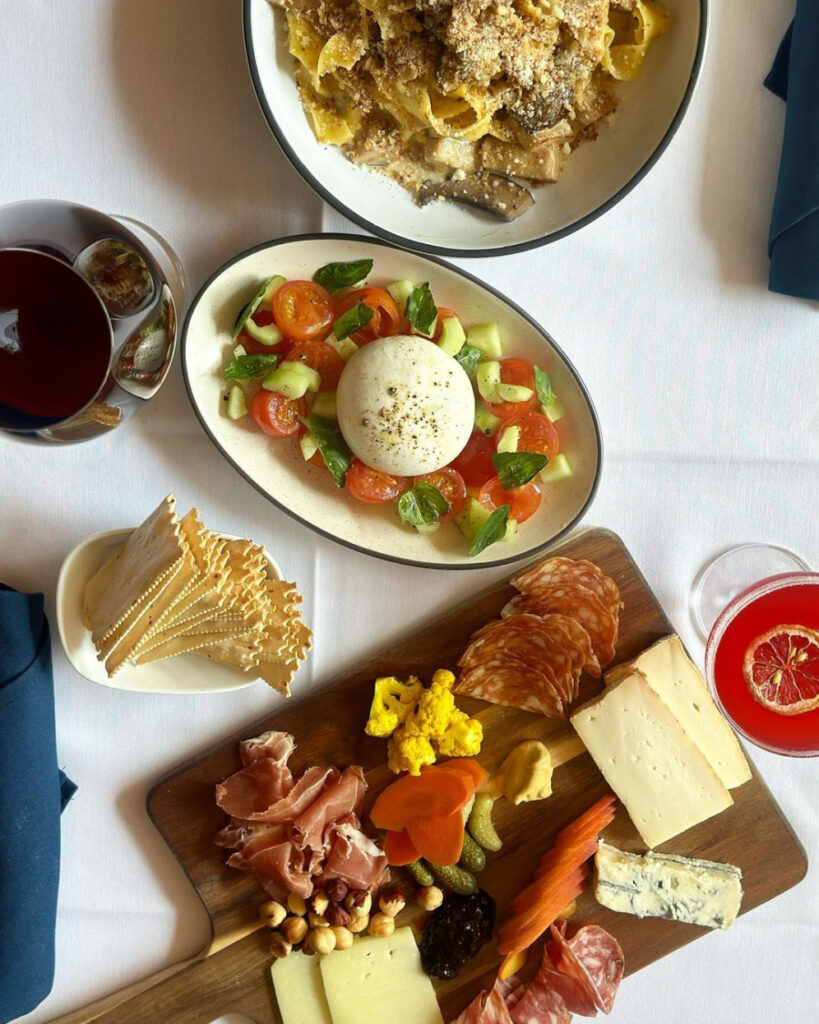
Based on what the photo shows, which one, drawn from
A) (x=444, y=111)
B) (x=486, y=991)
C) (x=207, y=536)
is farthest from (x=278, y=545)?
(x=486, y=991)

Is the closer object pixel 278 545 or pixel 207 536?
pixel 207 536

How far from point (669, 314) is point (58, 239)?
0.78 meters

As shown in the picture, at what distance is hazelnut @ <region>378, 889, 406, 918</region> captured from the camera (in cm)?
128

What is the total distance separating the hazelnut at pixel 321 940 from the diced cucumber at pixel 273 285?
0.86m

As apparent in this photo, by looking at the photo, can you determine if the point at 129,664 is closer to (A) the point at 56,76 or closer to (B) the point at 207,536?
(B) the point at 207,536

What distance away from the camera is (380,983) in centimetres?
130

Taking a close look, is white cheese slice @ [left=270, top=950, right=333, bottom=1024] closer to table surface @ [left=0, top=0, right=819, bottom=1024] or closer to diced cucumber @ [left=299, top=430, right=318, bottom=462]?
table surface @ [left=0, top=0, right=819, bottom=1024]

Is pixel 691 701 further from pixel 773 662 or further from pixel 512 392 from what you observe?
pixel 512 392

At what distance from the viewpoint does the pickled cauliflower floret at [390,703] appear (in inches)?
49.4

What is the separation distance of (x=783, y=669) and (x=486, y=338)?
603 millimetres

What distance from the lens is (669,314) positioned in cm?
125

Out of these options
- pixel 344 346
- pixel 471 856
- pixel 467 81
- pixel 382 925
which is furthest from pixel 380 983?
pixel 467 81

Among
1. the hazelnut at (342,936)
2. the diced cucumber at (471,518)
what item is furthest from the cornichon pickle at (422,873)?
the diced cucumber at (471,518)

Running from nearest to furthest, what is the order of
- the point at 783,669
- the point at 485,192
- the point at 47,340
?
the point at 47,340 < the point at 485,192 < the point at 783,669
